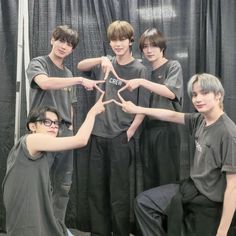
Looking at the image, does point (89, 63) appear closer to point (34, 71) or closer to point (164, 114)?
point (34, 71)

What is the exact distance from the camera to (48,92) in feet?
6.88

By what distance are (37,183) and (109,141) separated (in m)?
0.60

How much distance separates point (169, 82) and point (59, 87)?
67cm

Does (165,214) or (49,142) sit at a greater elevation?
(49,142)

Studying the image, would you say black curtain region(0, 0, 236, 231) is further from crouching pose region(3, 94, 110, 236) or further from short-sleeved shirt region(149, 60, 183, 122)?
crouching pose region(3, 94, 110, 236)

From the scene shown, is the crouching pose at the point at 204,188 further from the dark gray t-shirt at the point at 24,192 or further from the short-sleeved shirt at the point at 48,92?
the short-sleeved shirt at the point at 48,92

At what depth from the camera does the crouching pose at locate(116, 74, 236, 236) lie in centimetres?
170

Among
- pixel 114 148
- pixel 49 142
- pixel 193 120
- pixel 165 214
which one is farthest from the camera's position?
pixel 114 148

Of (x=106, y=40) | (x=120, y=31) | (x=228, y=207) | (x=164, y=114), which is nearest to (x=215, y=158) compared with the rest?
(x=228, y=207)

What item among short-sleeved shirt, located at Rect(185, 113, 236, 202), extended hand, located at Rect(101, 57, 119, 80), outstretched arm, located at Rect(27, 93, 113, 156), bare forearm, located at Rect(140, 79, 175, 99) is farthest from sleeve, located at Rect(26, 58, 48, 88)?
short-sleeved shirt, located at Rect(185, 113, 236, 202)

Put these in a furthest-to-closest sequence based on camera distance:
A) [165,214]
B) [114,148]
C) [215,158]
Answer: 1. [114,148]
2. [165,214]
3. [215,158]

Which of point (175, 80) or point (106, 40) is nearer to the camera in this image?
point (175, 80)

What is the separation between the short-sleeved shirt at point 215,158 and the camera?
171 cm

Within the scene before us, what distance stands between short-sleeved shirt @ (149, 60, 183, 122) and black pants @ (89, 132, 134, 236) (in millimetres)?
310
